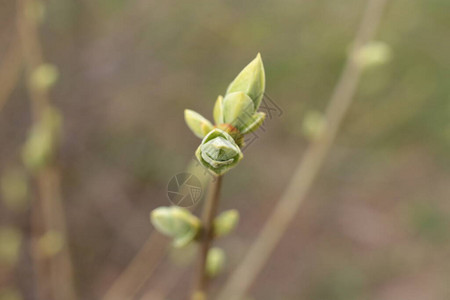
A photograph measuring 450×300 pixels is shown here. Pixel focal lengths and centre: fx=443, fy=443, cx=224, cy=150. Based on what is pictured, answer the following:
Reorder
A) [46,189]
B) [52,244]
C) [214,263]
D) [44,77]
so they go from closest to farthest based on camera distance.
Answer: [214,263]
[44,77]
[52,244]
[46,189]

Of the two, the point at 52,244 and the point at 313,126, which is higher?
the point at 313,126

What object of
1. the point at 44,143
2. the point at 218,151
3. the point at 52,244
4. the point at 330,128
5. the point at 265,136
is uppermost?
the point at 265,136

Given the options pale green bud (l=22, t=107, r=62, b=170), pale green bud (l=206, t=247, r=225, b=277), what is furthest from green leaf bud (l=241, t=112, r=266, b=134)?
pale green bud (l=22, t=107, r=62, b=170)

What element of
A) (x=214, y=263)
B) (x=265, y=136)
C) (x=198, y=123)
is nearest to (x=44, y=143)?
(x=214, y=263)

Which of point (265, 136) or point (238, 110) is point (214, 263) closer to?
point (238, 110)

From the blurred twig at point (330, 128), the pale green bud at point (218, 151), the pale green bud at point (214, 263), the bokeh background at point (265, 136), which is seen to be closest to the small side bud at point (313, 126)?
the blurred twig at point (330, 128)

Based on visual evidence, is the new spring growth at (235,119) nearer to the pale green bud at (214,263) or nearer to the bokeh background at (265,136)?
the pale green bud at (214,263)

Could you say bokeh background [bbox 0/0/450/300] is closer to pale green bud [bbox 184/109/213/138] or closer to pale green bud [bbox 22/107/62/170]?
pale green bud [bbox 22/107/62/170]
